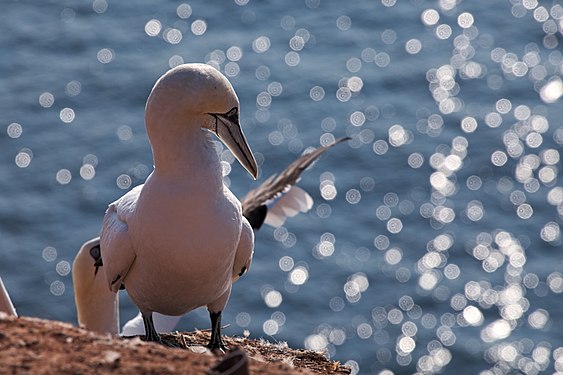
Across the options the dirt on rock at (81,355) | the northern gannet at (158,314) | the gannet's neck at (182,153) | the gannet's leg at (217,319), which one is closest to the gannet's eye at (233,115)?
the gannet's neck at (182,153)

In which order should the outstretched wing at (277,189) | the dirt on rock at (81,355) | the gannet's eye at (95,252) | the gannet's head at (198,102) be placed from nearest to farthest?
1. the dirt on rock at (81,355)
2. the gannet's head at (198,102)
3. the outstretched wing at (277,189)
4. the gannet's eye at (95,252)

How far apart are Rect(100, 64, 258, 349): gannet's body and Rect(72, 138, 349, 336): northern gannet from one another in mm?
2303

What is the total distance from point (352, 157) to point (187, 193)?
18.1 m

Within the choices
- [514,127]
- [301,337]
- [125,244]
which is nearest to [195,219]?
[125,244]

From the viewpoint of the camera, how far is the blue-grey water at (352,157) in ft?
78.1

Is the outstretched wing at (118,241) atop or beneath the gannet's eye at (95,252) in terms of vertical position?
atop

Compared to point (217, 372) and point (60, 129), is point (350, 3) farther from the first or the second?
point (217, 372)

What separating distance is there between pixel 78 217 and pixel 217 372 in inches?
771

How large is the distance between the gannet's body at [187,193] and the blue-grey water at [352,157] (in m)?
14.6

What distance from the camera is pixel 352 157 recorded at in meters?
26.0

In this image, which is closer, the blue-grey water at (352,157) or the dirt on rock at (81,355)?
the dirt on rock at (81,355)

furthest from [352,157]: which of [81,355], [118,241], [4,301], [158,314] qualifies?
[81,355]

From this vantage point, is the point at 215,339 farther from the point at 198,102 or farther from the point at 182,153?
the point at 198,102

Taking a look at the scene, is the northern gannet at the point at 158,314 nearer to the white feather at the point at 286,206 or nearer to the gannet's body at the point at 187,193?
the white feather at the point at 286,206
